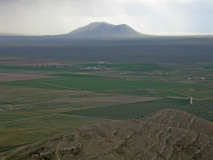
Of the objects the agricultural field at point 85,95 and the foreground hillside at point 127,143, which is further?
the agricultural field at point 85,95

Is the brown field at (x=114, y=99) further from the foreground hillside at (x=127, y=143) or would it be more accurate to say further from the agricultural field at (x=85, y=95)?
the foreground hillside at (x=127, y=143)

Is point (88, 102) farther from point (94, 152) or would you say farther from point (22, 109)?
point (94, 152)

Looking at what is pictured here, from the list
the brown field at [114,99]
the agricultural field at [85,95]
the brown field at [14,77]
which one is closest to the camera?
the agricultural field at [85,95]

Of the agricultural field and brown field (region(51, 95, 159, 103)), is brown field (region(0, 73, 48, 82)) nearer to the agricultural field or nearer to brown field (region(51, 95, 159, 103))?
the agricultural field

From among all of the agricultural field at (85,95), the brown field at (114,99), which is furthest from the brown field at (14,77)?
the brown field at (114,99)

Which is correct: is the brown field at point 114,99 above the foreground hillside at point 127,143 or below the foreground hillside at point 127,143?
below

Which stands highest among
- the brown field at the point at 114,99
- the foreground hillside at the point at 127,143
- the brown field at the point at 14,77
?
the foreground hillside at the point at 127,143

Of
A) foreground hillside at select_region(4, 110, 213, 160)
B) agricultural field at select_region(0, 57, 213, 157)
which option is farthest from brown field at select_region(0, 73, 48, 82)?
foreground hillside at select_region(4, 110, 213, 160)
